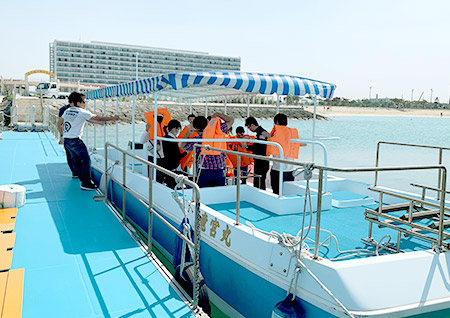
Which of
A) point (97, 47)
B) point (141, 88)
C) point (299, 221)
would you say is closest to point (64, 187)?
point (141, 88)

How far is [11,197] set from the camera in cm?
566

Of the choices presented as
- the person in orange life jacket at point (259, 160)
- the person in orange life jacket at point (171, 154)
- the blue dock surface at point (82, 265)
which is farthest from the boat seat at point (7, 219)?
the person in orange life jacket at point (259, 160)

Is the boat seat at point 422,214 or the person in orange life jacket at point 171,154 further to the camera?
the person in orange life jacket at point 171,154

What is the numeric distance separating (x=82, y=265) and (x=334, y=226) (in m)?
2.52

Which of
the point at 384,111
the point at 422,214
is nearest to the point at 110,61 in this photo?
the point at 384,111

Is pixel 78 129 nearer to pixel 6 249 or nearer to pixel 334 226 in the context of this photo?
pixel 6 249

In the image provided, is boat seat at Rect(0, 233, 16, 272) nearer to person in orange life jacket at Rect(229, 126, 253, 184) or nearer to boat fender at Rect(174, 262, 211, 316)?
boat fender at Rect(174, 262, 211, 316)

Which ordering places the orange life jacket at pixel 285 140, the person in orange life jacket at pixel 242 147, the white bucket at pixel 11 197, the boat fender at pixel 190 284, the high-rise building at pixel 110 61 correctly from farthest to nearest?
the high-rise building at pixel 110 61, the person in orange life jacket at pixel 242 147, the orange life jacket at pixel 285 140, the white bucket at pixel 11 197, the boat fender at pixel 190 284

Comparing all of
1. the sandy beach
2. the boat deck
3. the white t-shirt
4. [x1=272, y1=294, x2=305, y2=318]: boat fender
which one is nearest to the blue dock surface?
[x1=272, y1=294, x2=305, y2=318]: boat fender

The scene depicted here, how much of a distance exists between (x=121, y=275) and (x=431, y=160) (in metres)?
23.6

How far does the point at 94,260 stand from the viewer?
399 centimetres

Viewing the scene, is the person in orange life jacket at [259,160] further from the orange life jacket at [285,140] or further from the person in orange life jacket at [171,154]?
the person in orange life jacket at [171,154]

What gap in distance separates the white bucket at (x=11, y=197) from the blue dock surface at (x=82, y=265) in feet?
0.46

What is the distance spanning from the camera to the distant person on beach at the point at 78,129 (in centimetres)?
640
